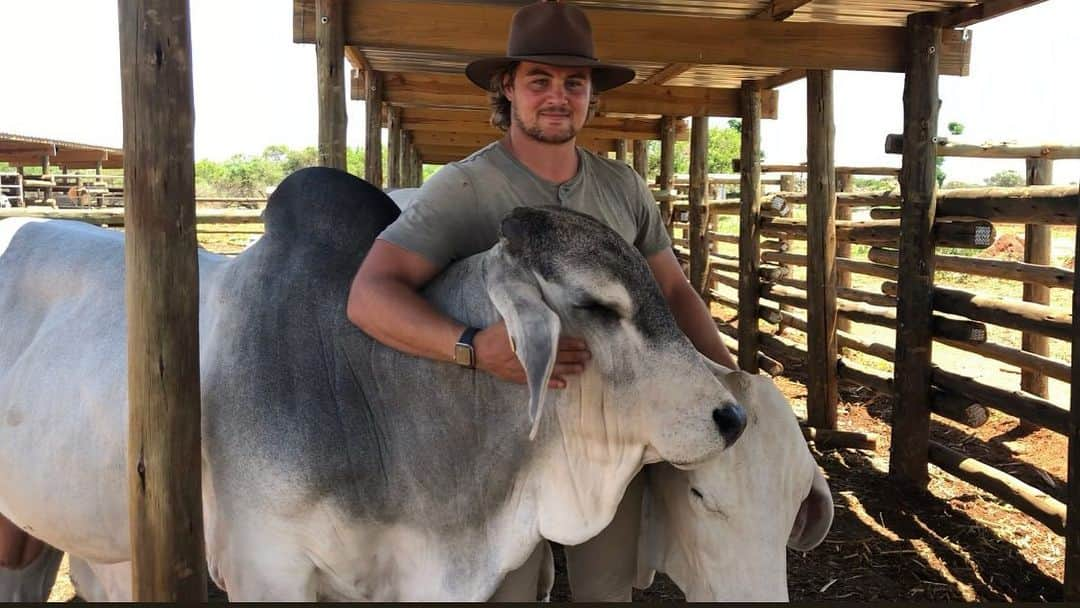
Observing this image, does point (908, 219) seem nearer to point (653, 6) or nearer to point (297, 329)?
point (653, 6)

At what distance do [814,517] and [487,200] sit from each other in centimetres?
124

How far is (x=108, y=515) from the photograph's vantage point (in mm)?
2838

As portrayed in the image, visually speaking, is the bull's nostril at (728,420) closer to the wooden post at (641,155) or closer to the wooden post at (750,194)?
the wooden post at (750,194)

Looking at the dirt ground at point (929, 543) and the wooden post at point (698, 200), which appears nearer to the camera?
the dirt ground at point (929, 543)

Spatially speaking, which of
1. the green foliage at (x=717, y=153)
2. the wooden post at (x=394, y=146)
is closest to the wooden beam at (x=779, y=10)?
the wooden post at (x=394, y=146)

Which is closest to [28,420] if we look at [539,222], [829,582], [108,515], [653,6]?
[108,515]

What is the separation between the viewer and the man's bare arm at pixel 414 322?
7.16 feet

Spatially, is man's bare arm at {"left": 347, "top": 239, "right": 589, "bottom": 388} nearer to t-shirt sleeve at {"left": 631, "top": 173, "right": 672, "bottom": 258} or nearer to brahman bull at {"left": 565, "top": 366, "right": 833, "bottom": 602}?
brahman bull at {"left": 565, "top": 366, "right": 833, "bottom": 602}

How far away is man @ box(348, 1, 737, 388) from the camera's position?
90.4 inches

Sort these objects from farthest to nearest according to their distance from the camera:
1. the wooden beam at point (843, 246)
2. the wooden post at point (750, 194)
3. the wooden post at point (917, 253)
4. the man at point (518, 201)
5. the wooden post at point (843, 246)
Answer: the wooden beam at point (843, 246), the wooden post at point (843, 246), the wooden post at point (750, 194), the wooden post at point (917, 253), the man at point (518, 201)

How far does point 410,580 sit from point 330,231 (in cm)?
101

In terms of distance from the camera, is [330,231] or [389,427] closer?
[389,427]

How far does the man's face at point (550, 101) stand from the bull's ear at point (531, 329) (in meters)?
0.63

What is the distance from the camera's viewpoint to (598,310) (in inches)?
85.5
